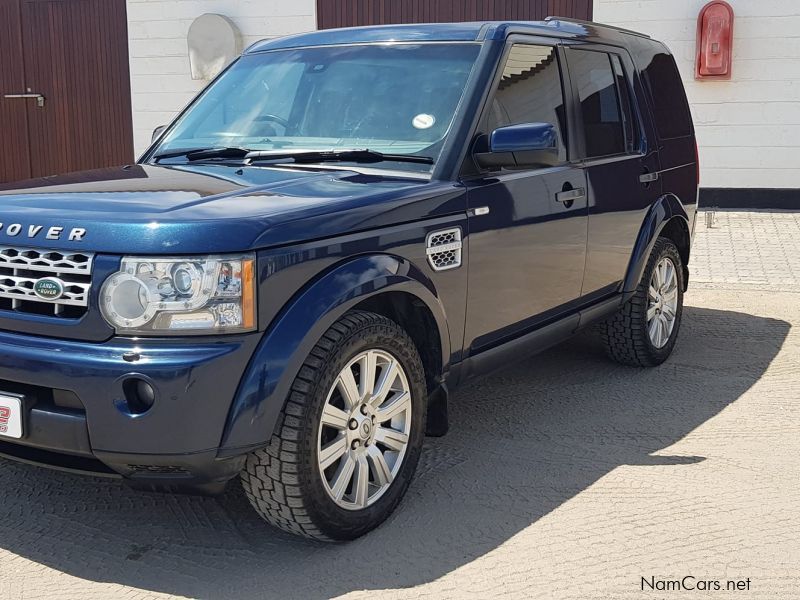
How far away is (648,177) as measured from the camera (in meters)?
5.31

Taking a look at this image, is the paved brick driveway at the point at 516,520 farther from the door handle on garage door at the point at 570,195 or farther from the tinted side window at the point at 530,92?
the tinted side window at the point at 530,92

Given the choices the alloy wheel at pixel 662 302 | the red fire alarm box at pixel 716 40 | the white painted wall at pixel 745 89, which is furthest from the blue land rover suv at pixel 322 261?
the white painted wall at pixel 745 89

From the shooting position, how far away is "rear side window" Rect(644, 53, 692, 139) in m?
5.62

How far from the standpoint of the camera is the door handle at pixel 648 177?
5230mm

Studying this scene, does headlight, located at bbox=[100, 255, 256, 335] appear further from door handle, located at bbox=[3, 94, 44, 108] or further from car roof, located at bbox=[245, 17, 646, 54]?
door handle, located at bbox=[3, 94, 44, 108]

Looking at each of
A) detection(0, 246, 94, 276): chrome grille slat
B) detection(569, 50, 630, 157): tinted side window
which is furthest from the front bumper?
detection(569, 50, 630, 157): tinted side window

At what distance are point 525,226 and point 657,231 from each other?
60.0 inches

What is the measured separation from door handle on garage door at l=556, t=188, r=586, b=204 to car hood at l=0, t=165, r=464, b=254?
2.81 ft

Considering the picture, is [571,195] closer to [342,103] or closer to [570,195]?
[570,195]

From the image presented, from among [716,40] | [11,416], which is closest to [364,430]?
[11,416]

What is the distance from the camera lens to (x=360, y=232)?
3248 millimetres

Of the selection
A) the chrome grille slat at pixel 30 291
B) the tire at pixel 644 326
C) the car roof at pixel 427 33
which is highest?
the car roof at pixel 427 33

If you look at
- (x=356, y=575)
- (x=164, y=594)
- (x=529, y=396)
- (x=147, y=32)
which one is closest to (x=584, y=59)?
(x=529, y=396)

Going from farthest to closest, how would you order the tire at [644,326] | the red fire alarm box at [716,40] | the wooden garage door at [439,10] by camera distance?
the wooden garage door at [439,10] < the red fire alarm box at [716,40] < the tire at [644,326]
